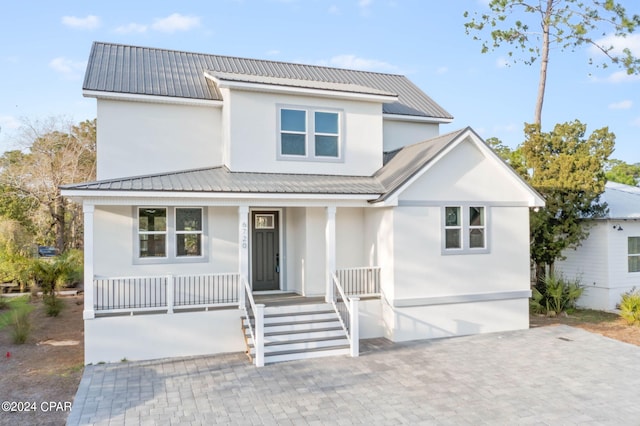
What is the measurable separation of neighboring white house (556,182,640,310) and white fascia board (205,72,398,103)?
8.44 m

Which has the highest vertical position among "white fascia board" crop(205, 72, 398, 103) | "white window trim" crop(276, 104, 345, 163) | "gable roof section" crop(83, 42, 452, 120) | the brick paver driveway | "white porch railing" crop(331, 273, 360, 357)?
"gable roof section" crop(83, 42, 452, 120)

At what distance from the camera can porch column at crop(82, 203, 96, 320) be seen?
29.6 ft

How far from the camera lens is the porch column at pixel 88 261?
902 centimetres

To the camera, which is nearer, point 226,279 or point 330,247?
point 226,279

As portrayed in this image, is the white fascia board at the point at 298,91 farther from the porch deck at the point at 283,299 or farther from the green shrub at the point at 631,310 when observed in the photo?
the green shrub at the point at 631,310

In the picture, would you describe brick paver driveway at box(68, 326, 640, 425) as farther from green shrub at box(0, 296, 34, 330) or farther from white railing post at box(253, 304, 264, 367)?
green shrub at box(0, 296, 34, 330)

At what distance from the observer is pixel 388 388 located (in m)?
7.62

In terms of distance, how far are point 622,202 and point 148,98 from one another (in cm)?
1636

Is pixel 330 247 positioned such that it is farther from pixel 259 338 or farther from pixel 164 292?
pixel 164 292

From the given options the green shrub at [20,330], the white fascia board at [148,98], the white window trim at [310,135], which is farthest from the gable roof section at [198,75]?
the green shrub at [20,330]

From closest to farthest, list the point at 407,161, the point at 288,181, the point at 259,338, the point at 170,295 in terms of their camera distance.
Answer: the point at 259,338 → the point at 170,295 → the point at 288,181 → the point at 407,161

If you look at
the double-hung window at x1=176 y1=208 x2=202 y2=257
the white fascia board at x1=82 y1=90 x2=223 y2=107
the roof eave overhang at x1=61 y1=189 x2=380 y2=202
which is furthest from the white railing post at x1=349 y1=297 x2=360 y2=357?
the white fascia board at x1=82 y1=90 x2=223 y2=107

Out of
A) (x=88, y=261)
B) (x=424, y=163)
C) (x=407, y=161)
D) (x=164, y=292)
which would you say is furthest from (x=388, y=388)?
(x=88, y=261)

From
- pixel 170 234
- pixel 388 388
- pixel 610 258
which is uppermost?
pixel 170 234
